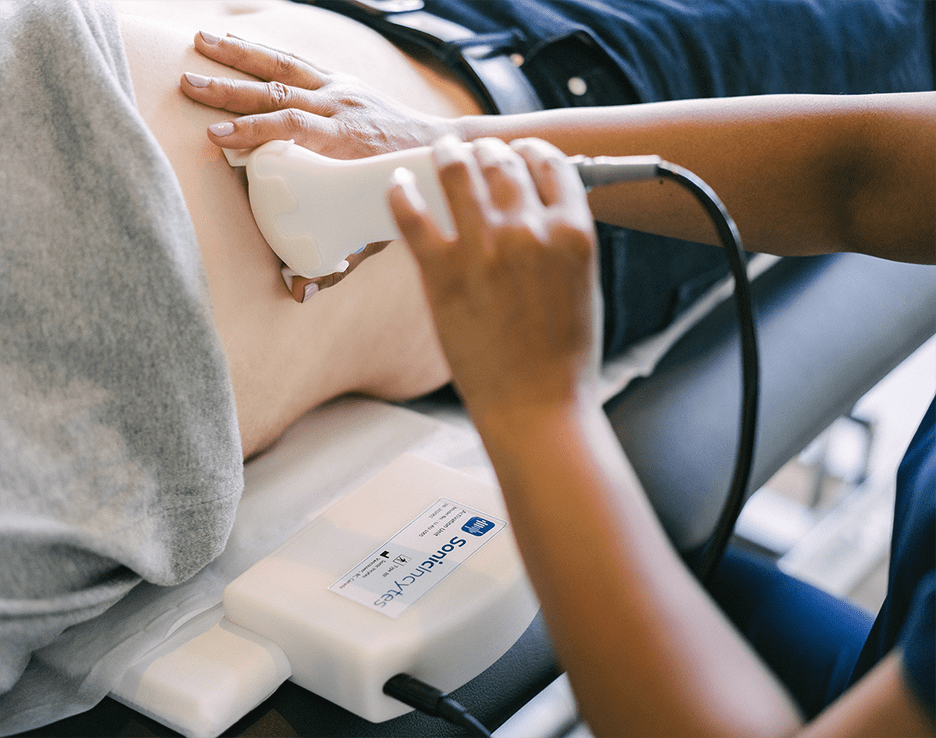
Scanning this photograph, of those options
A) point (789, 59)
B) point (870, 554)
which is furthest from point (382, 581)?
point (870, 554)

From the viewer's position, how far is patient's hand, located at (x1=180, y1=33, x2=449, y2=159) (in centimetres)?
65

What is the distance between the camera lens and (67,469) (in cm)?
56

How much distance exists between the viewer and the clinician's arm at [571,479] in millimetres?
377

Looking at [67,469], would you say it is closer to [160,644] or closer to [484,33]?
[160,644]

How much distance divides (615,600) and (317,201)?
393 millimetres

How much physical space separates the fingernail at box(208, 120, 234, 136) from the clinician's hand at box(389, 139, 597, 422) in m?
0.27

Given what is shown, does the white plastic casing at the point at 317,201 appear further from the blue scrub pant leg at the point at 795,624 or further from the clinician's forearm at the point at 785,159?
the blue scrub pant leg at the point at 795,624

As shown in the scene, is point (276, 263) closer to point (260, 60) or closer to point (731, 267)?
point (260, 60)

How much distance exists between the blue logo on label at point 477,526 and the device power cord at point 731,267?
0.53ft

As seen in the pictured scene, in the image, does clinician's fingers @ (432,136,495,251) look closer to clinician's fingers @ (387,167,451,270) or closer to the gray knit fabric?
clinician's fingers @ (387,167,451,270)

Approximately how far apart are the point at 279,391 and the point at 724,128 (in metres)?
0.49

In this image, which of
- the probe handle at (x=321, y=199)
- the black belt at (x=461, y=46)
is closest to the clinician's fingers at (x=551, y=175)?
the probe handle at (x=321, y=199)

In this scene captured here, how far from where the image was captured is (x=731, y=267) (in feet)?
1.72

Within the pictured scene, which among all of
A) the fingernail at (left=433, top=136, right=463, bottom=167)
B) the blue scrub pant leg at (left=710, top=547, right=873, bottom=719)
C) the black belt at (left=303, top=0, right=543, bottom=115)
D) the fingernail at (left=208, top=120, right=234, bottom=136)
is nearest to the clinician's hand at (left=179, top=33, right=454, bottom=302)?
the fingernail at (left=208, top=120, right=234, bottom=136)
